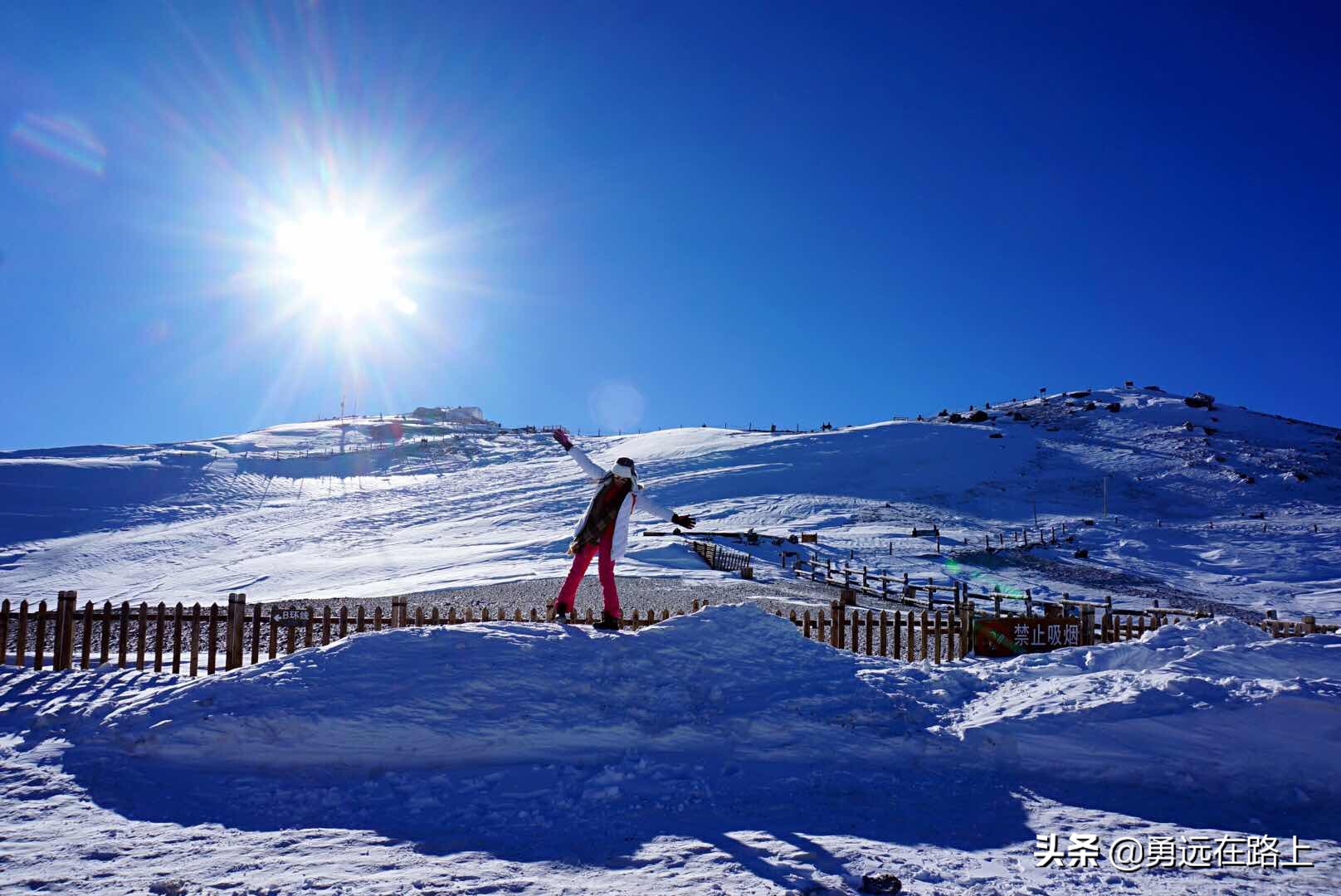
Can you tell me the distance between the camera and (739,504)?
136ft

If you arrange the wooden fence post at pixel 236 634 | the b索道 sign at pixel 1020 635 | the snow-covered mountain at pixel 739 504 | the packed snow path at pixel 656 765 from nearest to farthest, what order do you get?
the packed snow path at pixel 656 765
the wooden fence post at pixel 236 634
the b索道 sign at pixel 1020 635
the snow-covered mountain at pixel 739 504

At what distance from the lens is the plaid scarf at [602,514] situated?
9039mm

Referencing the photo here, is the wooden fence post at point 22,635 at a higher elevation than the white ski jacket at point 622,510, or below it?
below

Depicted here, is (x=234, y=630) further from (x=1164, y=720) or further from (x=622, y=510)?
(x=1164, y=720)

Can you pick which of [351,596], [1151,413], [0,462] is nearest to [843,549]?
[351,596]

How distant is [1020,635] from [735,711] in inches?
243

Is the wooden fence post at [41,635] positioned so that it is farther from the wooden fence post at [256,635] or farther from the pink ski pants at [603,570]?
the pink ski pants at [603,570]

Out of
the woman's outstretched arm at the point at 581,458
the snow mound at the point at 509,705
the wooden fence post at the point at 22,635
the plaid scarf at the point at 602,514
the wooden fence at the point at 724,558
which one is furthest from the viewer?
the wooden fence at the point at 724,558

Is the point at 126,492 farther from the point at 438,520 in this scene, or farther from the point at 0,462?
the point at 438,520

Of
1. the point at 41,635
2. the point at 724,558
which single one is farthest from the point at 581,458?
the point at 724,558

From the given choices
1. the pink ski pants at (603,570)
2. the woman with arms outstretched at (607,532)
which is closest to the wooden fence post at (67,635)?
the woman with arms outstretched at (607,532)

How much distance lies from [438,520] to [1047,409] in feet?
198

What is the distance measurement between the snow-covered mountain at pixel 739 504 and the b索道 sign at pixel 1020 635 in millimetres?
13347

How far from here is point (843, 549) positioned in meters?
32.1
